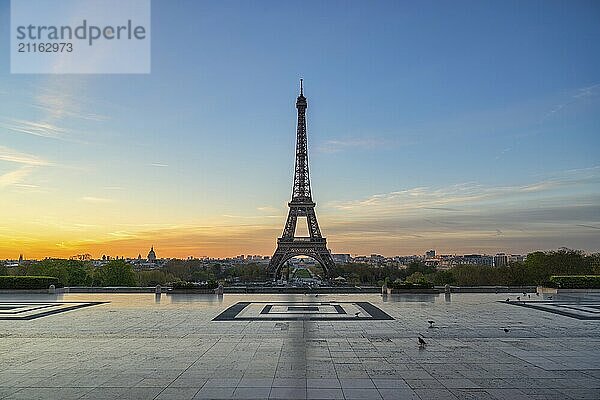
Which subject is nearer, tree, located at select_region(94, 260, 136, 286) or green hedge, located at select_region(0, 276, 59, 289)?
green hedge, located at select_region(0, 276, 59, 289)

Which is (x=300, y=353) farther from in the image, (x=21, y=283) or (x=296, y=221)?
(x=296, y=221)

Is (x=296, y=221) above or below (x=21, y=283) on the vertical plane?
above

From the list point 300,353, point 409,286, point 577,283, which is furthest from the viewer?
point 577,283

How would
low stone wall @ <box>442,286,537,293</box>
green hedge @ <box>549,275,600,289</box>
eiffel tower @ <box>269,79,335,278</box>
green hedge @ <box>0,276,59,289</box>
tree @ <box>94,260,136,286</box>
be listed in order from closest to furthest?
green hedge @ <box>0,276,59,289</box>, green hedge @ <box>549,275,600,289</box>, low stone wall @ <box>442,286,537,293</box>, tree @ <box>94,260,136,286</box>, eiffel tower @ <box>269,79,335,278</box>

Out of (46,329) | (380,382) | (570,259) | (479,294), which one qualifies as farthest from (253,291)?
(570,259)

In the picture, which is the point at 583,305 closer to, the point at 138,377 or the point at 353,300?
the point at 353,300

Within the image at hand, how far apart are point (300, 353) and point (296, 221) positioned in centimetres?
4888

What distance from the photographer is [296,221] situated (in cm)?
6141

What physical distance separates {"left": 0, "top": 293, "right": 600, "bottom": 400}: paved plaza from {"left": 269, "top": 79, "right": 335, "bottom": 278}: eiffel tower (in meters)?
35.0

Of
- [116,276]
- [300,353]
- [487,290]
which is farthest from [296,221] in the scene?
[300,353]

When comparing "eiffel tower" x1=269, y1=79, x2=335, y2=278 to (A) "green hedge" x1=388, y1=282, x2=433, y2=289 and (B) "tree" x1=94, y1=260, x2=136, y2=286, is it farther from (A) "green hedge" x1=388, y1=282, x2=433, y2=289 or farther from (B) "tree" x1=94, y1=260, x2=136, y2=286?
(A) "green hedge" x1=388, y1=282, x2=433, y2=289

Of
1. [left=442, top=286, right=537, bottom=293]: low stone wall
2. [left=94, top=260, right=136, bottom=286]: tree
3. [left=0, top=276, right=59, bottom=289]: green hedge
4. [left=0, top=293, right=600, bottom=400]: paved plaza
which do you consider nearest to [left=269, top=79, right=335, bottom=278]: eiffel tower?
[left=94, top=260, right=136, bottom=286]: tree

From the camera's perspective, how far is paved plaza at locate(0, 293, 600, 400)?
30.5 ft

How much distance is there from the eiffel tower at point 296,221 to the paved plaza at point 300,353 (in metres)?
35.0
